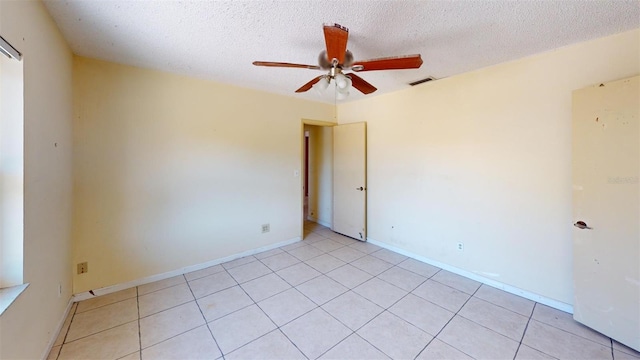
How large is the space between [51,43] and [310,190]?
4192 mm

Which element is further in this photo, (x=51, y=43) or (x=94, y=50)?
(x=94, y=50)

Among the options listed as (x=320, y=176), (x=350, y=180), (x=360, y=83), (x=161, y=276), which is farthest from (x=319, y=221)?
(x=360, y=83)

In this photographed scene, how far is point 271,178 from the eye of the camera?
3.60 metres

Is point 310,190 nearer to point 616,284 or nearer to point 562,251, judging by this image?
point 562,251

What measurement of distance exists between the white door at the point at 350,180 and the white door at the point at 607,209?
2387 mm

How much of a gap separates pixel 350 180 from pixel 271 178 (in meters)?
1.37

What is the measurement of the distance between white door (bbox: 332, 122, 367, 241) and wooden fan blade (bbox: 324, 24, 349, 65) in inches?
90.2

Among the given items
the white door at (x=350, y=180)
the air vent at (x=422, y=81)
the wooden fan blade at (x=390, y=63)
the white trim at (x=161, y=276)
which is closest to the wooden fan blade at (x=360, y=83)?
the wooden fan blade at (x=390, y=63)

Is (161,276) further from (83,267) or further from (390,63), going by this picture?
(390,63)

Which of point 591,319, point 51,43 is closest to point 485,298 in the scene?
point 591,319

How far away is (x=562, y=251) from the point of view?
2152mm

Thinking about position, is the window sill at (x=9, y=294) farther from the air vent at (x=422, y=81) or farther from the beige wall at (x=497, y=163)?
the air vent at (x=422, y=81)

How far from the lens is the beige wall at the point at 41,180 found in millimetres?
1301

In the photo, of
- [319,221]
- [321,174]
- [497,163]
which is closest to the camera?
[497,163]
